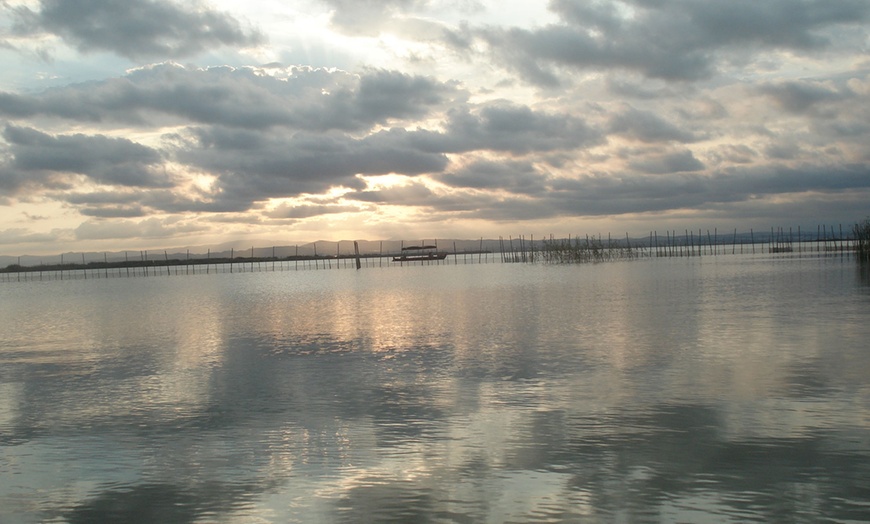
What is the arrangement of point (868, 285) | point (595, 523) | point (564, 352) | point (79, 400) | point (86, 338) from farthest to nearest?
point (868, 285), point (86, 338), point (564, 352), point (79, 400), point (595, 523)

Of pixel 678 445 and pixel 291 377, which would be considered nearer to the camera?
pixel 678 445

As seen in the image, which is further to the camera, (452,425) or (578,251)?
(578,251)

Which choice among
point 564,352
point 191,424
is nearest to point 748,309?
point 564,352

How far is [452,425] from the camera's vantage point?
7.66 meters

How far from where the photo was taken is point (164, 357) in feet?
44.6

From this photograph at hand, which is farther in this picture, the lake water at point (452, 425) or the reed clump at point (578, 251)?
the reed clump at point (578, 251)

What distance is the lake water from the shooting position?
17.6ft

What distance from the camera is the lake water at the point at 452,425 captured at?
535 cm

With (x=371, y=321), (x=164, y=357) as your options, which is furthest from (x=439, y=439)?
(x=371, y=321)

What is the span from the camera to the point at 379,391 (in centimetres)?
969

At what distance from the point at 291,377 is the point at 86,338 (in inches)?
347

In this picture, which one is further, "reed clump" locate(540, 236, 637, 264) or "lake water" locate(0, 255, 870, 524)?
"reed clump" locate(540, 236, 637, 264)

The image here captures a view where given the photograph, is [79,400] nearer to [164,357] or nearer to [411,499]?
[164,357]

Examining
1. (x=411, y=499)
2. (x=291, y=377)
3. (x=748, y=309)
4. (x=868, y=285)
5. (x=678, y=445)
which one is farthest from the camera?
(x=868, y=285)
